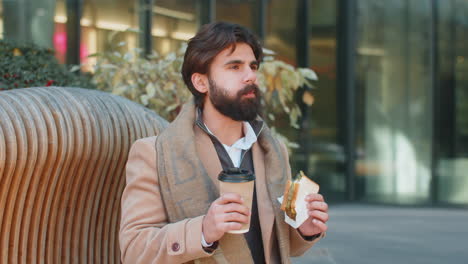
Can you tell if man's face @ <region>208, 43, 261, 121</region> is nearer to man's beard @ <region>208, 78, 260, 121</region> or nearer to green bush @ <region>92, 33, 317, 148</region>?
man's beard @ <region>208, 78, 260, 121</region>

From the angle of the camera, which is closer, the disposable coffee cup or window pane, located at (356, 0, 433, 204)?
the disposable coffee cup

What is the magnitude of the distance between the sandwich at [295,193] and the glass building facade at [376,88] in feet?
27.4

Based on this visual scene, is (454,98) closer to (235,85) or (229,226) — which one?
(235,85)

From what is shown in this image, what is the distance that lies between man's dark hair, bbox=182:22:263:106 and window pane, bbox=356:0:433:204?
356 inches

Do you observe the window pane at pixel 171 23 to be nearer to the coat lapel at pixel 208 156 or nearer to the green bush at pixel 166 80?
the green bush at pixel 166 80

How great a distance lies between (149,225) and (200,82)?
0.64m

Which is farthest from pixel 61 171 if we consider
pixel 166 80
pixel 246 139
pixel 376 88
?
pixel 376 88

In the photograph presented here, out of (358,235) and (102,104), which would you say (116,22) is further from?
(102,104)

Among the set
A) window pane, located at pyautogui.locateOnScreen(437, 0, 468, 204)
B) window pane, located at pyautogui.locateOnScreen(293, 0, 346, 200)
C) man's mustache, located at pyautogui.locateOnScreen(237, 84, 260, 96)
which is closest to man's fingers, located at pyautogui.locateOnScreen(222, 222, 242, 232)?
man's mustache, located at pyautogui.locateOnScreen(237, 84, 260, 96)

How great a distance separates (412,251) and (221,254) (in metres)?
5.08

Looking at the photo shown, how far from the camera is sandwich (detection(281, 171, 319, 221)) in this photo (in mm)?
2143

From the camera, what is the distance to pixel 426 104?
10898 mm

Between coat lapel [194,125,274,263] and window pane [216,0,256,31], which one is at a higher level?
window pane [216,0,256,31]

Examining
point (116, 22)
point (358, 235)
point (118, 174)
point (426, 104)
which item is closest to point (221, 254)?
point (118, 174)
